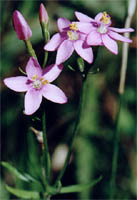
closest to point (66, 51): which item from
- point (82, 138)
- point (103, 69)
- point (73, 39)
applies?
point (73, 39)

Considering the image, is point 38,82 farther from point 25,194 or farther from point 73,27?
point 25,194

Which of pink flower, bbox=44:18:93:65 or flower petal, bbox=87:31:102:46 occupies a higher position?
flower petal, bbox=87:31:102:46

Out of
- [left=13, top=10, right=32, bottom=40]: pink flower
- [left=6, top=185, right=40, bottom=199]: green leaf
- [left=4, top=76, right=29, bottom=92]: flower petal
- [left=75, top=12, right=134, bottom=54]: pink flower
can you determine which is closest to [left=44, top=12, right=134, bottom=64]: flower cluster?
[left=75, top=12, right=134, bottom=54]: pink flower

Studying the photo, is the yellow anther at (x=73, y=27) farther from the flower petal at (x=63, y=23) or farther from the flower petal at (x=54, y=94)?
the flower petal at (x=54, y=94)

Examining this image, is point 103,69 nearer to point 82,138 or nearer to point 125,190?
point 82,138

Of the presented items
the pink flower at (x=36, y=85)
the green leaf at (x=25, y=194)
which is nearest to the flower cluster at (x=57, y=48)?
the pink flower at (x=36, y=85)

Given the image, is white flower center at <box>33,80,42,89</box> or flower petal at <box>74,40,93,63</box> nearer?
flower petal at <box>74,40,93,63</box>

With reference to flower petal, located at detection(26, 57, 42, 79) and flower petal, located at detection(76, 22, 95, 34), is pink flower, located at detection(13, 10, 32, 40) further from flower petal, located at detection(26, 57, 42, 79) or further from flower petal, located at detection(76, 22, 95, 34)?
flower petal, located at detection(76, 22, 95, 34)
